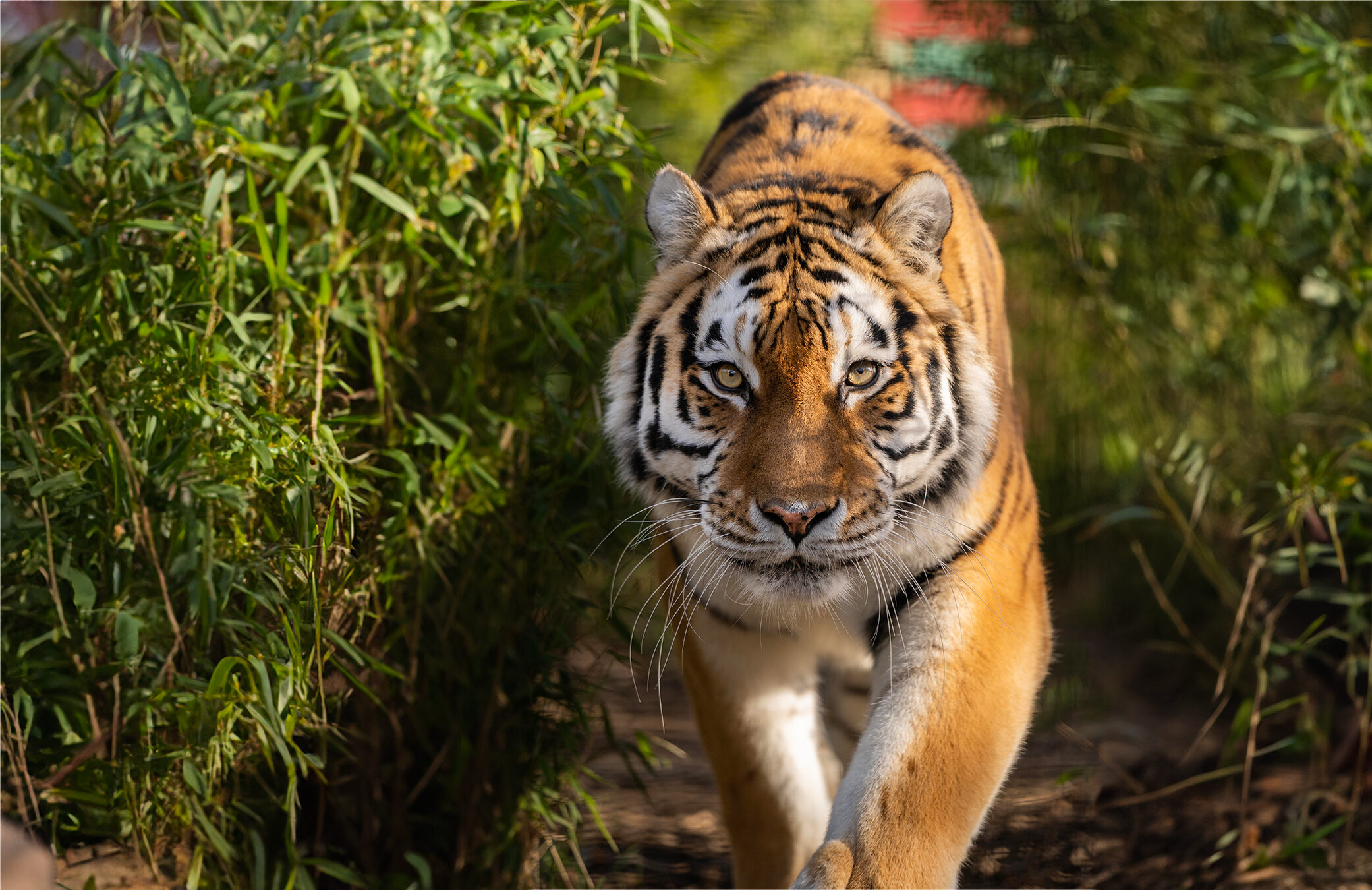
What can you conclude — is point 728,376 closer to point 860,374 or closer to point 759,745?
point 860,374

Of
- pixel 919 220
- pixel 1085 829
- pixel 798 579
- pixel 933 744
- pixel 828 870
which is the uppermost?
pixel 919 220

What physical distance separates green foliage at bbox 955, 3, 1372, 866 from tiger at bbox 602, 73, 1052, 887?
817 mm

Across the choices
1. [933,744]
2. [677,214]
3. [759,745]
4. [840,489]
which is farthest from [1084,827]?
[677,214]

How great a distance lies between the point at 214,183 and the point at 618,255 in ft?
2.85

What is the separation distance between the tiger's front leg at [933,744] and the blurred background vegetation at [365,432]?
2.52 ft

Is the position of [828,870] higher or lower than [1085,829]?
higher

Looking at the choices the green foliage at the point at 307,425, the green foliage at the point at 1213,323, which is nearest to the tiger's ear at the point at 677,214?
the green foliage at the point at 307,425

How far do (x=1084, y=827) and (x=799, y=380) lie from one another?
1.63 metres

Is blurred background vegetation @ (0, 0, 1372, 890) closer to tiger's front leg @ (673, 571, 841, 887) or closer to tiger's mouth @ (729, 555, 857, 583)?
tiger's front leg @ (673, 571, 841, 887)

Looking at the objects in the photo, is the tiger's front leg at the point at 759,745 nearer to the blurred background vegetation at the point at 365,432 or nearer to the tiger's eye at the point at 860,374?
the blurred background vegetation at the point at 365,432

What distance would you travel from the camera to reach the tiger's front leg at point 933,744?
181cm

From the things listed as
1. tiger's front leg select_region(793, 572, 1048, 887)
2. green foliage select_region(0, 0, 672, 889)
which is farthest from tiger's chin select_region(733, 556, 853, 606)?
green foliage select_region(0, 0, 672, 889)

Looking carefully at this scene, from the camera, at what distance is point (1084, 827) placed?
2781 millimetres

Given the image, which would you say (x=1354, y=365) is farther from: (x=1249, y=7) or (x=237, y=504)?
(x=237, y=504)
